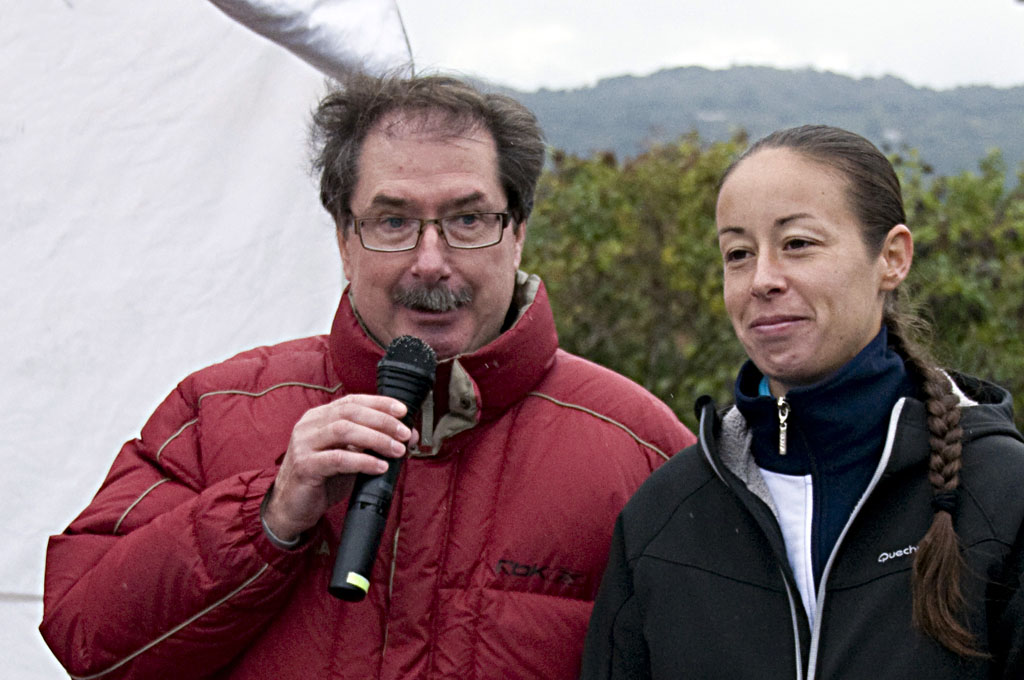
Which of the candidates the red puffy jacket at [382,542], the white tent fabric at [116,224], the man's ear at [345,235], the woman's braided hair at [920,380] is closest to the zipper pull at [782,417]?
the woman's braided hair at [920,380]

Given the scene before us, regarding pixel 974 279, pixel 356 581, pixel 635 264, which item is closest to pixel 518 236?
pixel 356 581

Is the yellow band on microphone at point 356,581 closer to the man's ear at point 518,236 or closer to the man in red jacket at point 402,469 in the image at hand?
the man in red jacket at point 402,469

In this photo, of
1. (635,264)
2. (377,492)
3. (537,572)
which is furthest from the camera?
(635,264)

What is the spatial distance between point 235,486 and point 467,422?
1.43 ft

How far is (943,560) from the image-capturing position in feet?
5.53

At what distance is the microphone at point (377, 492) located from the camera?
178 centimetres

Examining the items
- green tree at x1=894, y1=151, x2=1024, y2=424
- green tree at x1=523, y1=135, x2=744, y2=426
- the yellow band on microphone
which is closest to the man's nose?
the yellow band on microphone

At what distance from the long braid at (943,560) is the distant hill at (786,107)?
48.3 feet

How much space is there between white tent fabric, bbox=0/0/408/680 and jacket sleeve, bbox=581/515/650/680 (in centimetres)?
147

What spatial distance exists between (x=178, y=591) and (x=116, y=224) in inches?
47.0

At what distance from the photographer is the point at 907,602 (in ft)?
5.73

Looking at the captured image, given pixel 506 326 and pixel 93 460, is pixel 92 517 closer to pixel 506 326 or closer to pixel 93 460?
pixel 93 460

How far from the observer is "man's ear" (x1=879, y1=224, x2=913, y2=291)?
199cm

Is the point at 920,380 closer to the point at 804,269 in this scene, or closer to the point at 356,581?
the point at 804,269
